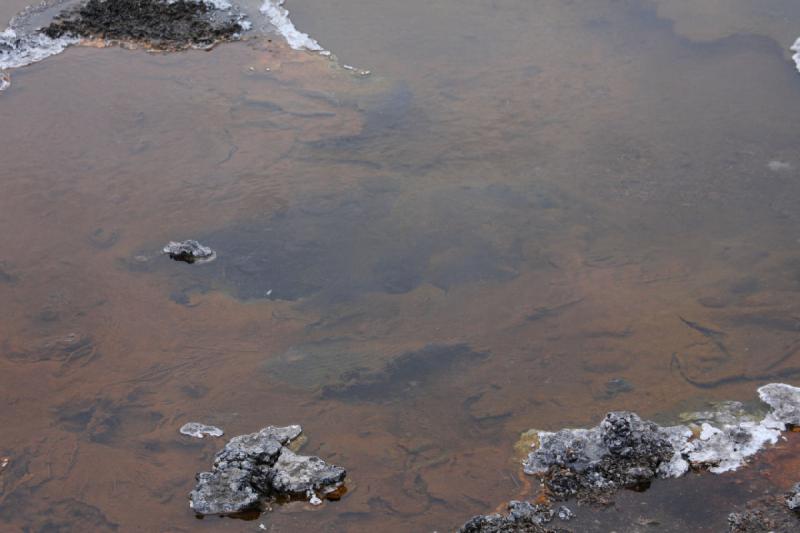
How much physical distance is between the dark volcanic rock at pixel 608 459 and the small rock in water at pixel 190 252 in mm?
3122

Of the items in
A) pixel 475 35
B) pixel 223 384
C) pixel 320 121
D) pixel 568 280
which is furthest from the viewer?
pixel 475 35

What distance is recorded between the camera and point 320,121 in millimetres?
7809

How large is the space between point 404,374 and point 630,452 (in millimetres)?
1558

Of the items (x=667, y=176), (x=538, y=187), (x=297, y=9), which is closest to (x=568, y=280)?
(x=538, y=187)

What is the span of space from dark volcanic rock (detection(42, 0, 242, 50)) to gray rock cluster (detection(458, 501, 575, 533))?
6921 millimetres

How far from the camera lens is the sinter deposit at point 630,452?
4.48 metres

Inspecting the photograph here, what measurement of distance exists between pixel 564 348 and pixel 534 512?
1464 mm

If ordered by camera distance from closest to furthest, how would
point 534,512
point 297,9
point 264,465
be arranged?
point 534,512 → point 264,465 → point 297,9

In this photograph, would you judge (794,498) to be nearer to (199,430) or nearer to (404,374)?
(404,374)

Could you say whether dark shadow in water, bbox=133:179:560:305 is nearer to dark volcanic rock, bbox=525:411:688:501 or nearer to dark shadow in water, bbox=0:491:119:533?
dark volcanic rock, bbox=525:411:688:501

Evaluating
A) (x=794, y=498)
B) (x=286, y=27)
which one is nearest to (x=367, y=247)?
(x=794, y=498)

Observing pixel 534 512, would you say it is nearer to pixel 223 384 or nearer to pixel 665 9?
pixel 223 384

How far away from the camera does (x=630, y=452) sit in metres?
4.55

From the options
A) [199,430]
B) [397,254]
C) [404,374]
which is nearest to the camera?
[199,430]
